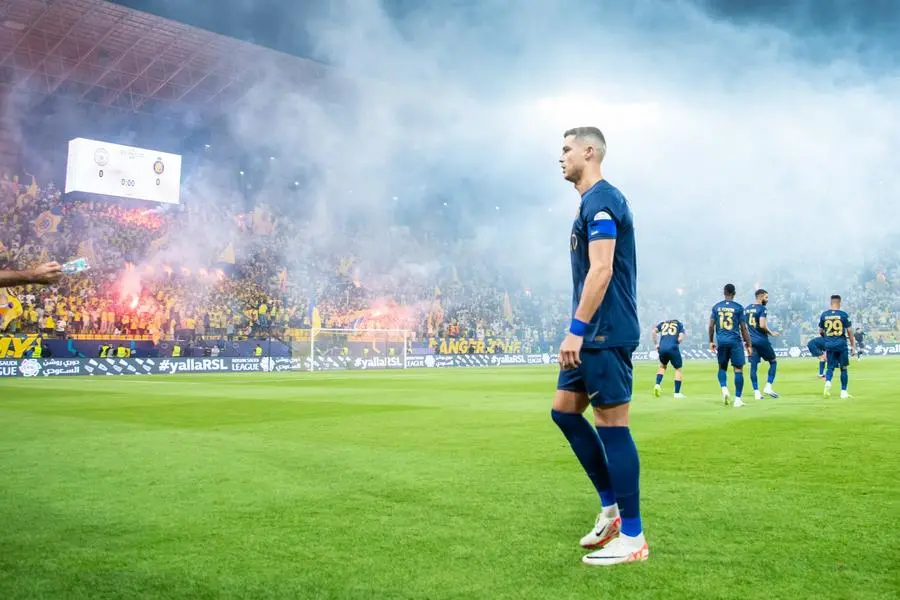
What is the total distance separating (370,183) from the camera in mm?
51625

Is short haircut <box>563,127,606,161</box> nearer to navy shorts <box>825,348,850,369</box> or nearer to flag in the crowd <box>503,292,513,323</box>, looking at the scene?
navy shorts <box>825,348,850,369</box>

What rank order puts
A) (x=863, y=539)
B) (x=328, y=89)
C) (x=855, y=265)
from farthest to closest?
(x=855, y=265)
(x=328, y=89)
(x=863, y=539)

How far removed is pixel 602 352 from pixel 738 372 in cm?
1096

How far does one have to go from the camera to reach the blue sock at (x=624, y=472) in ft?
13.1

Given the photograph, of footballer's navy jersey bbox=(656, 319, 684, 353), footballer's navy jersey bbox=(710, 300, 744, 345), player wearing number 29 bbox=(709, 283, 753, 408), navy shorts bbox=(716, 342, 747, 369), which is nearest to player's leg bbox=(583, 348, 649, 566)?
navy shorts bbox=(716, 342, 747, 369)

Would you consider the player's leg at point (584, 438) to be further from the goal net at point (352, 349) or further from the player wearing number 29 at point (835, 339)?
→ the goal net at point (352, 349)

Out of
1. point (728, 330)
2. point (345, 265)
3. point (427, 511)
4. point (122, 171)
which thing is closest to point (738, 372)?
point (728, 330)

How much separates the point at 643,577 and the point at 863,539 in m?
1.51

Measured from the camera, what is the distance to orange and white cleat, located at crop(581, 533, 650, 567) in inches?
150

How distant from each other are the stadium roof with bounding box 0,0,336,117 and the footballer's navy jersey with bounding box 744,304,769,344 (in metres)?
28.1

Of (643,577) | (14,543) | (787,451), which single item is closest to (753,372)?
(787,451)

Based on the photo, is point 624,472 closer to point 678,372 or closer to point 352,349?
point 678,372

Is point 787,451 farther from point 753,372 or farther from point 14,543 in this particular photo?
point 753,372

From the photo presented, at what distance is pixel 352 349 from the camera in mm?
38406
